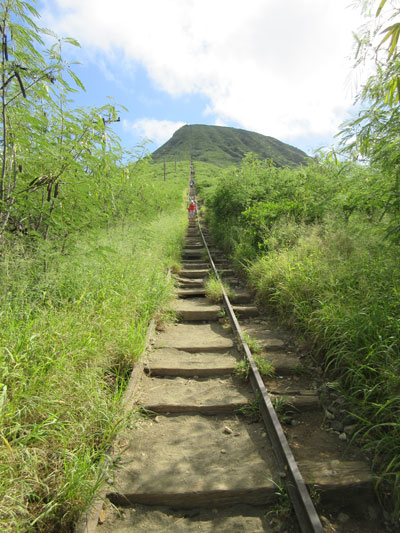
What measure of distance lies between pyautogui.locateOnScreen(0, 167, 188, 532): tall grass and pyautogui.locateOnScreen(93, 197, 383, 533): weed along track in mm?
313

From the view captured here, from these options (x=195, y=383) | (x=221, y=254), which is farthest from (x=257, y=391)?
(x=221, y=254)

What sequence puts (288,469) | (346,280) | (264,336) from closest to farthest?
(288,469) → (346,280) → (264,336)

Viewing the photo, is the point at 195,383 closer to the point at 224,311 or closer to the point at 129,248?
the point at 224,311

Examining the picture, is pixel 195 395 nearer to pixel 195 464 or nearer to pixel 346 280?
pixel 195 464

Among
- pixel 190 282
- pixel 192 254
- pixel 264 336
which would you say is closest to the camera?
pixel 264 336

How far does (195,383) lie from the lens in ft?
12.3

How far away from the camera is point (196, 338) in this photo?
4.99 meters

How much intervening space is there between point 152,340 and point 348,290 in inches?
116

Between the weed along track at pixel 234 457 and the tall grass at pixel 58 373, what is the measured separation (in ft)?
1.03

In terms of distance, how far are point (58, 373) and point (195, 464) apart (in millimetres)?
1437

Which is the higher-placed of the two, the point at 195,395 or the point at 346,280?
the point at 346,280

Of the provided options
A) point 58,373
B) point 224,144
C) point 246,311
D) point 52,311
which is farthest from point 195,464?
point 224,144

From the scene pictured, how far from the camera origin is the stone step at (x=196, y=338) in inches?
180

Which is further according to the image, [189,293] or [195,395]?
[189,293]
